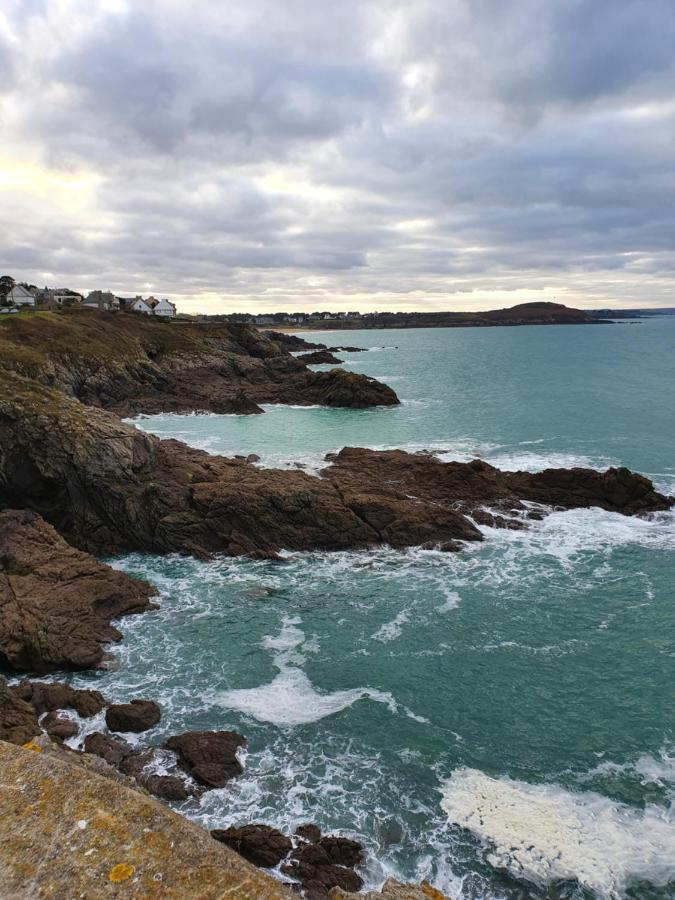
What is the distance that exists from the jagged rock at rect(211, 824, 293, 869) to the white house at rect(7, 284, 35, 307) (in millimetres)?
127592

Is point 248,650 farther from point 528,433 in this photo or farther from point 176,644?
point 528,433

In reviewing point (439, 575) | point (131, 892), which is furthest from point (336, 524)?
point (131, 892)

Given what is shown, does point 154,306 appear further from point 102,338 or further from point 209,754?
point 209,754

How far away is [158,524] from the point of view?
27578 mm

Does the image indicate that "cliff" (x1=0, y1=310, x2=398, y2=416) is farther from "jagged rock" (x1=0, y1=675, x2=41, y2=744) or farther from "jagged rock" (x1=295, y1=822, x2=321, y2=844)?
"jagged rock" (x1=295, y1=822, x2=321, y2=844)

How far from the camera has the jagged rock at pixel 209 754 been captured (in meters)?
13.8

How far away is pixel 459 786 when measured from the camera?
536 inches

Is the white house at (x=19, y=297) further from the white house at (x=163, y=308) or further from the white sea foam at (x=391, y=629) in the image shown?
the white sea foam at (x=391, y=629)

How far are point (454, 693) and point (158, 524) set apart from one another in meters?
16.0

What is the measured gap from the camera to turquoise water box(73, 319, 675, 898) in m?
12.3

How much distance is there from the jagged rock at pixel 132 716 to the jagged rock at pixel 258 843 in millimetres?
4226

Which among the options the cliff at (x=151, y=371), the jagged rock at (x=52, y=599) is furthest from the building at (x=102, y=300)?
the jagged rock at (x=52, y=599)

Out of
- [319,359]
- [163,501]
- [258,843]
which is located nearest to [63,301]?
[319,359]

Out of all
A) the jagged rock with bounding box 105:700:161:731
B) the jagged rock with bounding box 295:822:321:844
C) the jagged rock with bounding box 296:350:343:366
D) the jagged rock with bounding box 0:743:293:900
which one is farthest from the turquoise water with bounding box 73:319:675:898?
the jagged rock with bounding box 296:350:343:366
